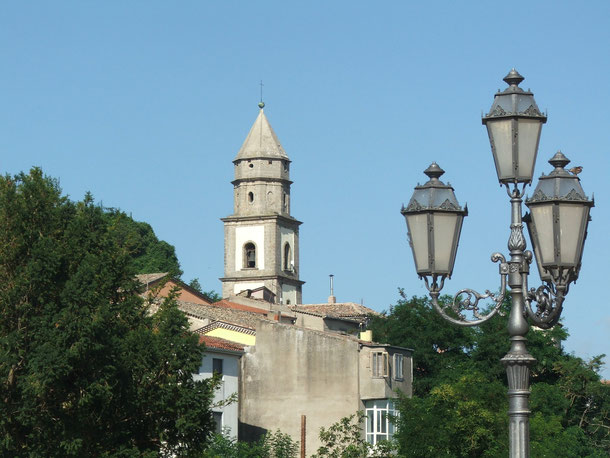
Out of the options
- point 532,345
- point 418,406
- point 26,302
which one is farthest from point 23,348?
point 532,345

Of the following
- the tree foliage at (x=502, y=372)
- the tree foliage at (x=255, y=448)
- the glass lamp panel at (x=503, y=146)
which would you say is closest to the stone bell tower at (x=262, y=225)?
the tree foliage at (x=502, y=372)

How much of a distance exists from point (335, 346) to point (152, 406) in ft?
90.8

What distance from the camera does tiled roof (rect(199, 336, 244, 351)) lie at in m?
54.1

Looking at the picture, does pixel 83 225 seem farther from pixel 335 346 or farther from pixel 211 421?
pixel 335 346

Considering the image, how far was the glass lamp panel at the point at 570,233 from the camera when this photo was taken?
1028 centimetres

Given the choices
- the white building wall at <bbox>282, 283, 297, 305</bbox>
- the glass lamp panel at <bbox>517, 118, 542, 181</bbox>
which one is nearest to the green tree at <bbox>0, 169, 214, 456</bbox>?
the glass lamp panel at <bbox>517, 118, 542, 181</bbox>

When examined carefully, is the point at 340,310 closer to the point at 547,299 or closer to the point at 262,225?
the point at 262,225

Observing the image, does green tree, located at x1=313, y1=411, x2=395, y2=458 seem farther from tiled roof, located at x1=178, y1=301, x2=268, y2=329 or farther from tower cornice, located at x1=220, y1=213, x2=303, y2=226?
tower cornice, located at x1=220, y1=213, x2=303, y2=226

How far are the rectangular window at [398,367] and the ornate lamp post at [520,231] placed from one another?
49.2 metres

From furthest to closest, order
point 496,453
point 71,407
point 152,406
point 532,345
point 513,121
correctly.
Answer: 1. point 532,345
2. point 496,453
3. point 152,406
4. point 71,407
5. point 513,121

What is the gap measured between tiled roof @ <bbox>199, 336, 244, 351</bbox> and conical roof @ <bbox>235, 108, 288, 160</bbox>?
1860 inches

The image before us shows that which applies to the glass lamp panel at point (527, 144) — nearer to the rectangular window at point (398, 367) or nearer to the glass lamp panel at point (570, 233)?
the glass lamp panel at point (570, 233)

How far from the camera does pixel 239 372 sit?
5762 centimetres

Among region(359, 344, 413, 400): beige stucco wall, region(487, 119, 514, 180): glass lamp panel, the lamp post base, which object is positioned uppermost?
region(359, 344, 413, 400): beige stucco wall
